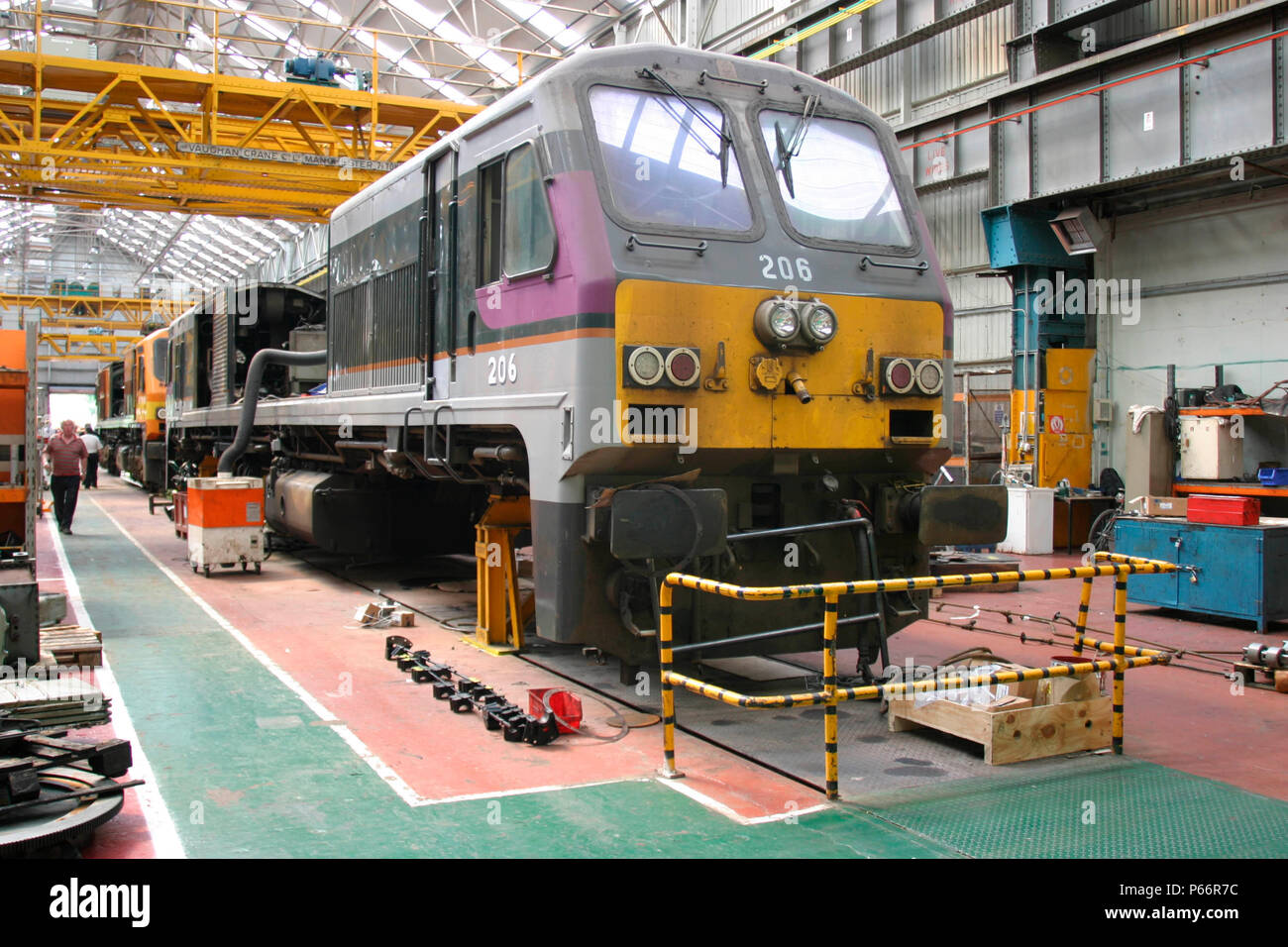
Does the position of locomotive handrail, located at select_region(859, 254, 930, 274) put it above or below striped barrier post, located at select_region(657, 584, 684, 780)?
above

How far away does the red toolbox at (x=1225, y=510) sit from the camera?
894cm

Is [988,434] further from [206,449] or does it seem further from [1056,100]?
[206,449]

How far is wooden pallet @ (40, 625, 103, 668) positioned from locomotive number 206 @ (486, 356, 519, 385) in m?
3.08

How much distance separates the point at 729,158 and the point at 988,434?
52.1 ft

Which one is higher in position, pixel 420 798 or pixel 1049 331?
pixel 1049 331

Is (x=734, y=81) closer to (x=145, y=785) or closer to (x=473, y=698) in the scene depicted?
(x=473, y=698)

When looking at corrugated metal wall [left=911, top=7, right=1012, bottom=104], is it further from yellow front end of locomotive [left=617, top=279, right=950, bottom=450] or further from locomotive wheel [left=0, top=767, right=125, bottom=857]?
locomotive wheel [left=0, top=767, right=125, bottom=857]

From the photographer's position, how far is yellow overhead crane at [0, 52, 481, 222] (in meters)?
15.3

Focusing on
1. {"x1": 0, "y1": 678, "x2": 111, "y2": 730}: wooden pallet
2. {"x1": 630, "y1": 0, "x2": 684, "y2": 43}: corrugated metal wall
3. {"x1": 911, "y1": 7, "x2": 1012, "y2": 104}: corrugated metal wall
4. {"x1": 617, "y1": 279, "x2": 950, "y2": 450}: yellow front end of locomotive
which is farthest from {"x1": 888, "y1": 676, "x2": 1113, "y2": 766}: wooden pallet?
{"x1": 630, "y1": 0, "x2": 684, "y2": 43}: corrugated metal wall

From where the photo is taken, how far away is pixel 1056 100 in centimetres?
1488

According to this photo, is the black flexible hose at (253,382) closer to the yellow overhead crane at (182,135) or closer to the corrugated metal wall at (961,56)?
the yellow overhead crane at (182,135)

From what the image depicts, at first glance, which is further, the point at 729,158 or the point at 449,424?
the point at 449,424

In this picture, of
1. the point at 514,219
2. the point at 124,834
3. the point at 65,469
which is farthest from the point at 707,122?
the point at 65,469
